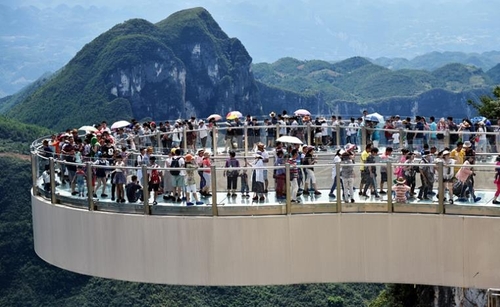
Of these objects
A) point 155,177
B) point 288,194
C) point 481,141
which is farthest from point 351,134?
point 155,177

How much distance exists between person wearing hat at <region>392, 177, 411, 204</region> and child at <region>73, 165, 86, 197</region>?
5913mm

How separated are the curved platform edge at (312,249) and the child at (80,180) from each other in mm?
1180

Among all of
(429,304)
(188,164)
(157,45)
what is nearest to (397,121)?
(429,304)

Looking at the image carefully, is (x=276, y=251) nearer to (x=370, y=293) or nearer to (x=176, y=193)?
(x=176, y=193)

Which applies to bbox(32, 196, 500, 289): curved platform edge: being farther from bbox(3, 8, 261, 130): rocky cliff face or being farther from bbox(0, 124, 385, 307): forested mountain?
bbox(3, 8, 261, 130): rocky cliff face

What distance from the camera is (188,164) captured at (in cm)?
1750

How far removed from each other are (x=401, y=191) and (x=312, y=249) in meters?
1.87

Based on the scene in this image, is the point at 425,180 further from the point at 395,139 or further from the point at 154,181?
the point at 395,139

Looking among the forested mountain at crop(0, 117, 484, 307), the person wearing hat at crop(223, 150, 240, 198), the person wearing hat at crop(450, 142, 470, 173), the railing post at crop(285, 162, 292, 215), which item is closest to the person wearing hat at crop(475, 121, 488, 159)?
the person wearing hat at crop(450, 142, 470, 173)

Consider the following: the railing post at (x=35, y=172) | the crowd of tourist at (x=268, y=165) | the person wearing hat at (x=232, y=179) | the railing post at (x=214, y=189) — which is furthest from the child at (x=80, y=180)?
the person wearing hat at (x=232, y=179)

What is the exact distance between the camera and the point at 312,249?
1619cm

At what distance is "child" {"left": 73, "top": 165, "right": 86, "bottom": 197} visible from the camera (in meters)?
17.6

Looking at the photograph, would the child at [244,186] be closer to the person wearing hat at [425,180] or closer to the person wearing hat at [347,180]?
the person wearing hat at [347,180]

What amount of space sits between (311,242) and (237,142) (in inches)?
378
